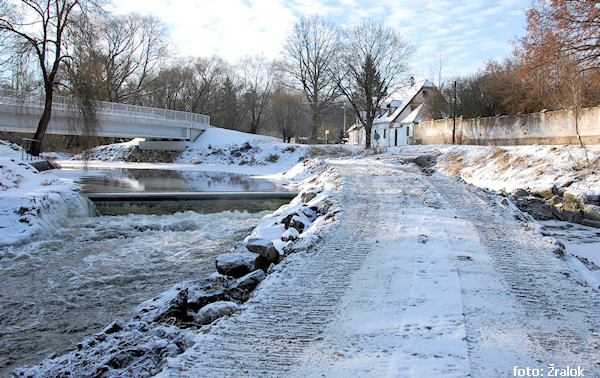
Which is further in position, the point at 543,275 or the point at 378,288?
the point at 543,275

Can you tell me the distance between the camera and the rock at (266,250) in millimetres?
6887

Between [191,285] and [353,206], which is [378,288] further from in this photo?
[353,206]

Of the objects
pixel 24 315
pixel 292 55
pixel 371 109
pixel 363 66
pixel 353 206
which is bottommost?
pixel 24 315

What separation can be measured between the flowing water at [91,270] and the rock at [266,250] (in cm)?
108

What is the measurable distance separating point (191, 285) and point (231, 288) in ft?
1.89

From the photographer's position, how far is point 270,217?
1127 centimetres

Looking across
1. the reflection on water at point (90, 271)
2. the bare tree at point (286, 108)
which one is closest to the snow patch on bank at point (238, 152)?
the bare tree at point (286, 108)

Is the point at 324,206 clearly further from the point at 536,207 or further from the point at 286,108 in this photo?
the point at 286,108

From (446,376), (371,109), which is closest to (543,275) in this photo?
(446,376)

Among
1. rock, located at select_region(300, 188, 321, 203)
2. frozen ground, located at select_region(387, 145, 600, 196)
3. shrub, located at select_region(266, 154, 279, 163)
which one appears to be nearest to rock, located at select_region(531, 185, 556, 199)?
frozen ground, located at select_region(387, 145, 600, 196)

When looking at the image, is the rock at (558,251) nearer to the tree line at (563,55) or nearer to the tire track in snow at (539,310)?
the tire track in snow at (539,310)

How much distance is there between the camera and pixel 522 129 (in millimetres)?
25219

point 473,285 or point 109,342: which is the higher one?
point 473,285

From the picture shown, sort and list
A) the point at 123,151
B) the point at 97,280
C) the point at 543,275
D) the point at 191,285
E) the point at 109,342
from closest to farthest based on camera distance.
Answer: the point at 109,342 → the point at 543,275 → the point at 191,285 → the point at 97,280 → the point at 123,151
